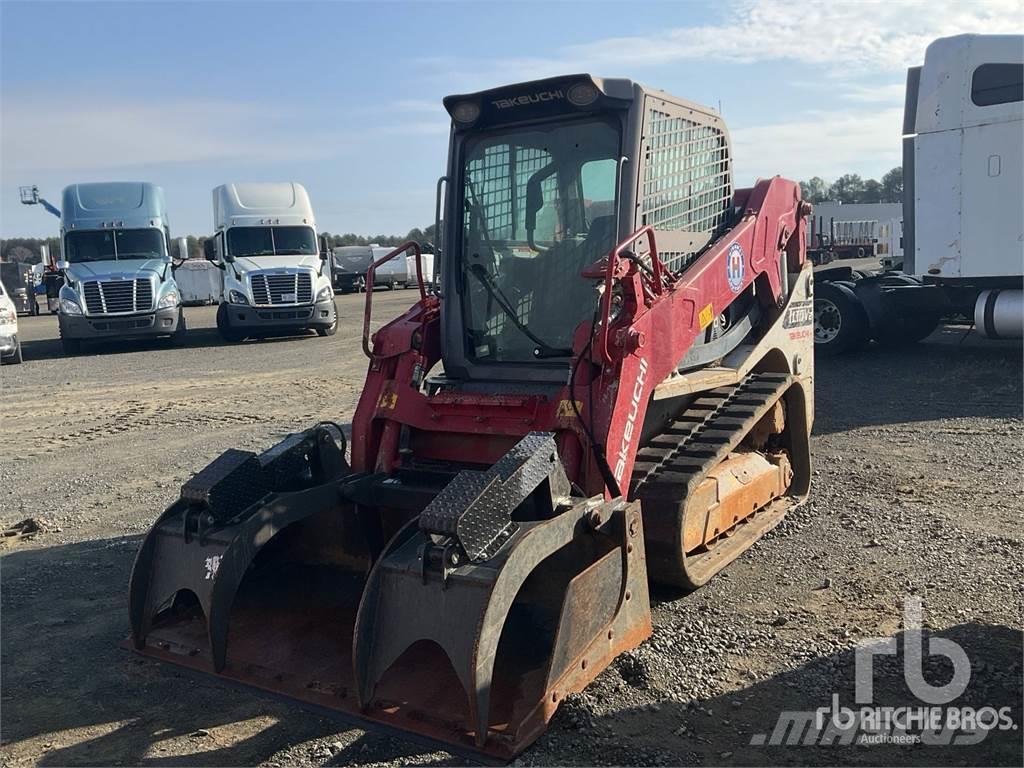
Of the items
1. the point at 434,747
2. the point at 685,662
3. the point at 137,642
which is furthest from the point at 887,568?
the point at 137,642

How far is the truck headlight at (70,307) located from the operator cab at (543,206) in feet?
48.0

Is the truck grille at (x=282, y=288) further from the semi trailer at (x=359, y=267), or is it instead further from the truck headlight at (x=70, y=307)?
the semi trailer at (x=359, y=267)

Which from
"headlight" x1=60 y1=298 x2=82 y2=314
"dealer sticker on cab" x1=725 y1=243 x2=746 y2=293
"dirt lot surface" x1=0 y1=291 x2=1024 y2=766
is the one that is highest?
"dealer sticker on cab" x1=725 y1=243 x2=746 y2=293

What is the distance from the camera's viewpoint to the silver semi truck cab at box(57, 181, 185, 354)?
17922 millimetres

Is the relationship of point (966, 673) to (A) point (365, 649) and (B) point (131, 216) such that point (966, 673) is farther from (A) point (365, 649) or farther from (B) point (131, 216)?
(B) point (131, 216)

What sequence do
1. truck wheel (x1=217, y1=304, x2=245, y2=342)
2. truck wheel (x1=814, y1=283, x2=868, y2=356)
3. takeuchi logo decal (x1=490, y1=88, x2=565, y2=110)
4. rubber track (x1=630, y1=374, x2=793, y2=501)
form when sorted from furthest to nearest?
truck wheel (x1=217, y1=304, x2=245, y2=342), truck wheel (x1=814, y1=283, x2=868, y2=356), takeuchi logo decal (x1=490, y1=88, x2=565, y2=110), rubber track (x1=630, y1=374, x2=793, y2=501)

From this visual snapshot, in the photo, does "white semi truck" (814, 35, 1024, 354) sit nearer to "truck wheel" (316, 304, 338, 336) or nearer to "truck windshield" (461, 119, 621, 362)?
"truck windshield" (461, 119, 621, 362)

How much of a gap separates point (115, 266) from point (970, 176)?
15.1 meters

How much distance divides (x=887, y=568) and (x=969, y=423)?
14.6 feet

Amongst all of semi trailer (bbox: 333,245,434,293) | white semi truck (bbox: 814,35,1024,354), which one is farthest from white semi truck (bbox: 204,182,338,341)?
semi trailer (bbox: 333,245,434,293)

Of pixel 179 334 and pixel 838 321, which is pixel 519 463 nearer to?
pixel 838 321

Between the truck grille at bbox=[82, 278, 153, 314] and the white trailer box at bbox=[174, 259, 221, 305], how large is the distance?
Result: 18.1 m

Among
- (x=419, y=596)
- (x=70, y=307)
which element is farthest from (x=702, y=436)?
(x=70, y=307)

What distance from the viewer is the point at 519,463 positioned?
3.91 m
